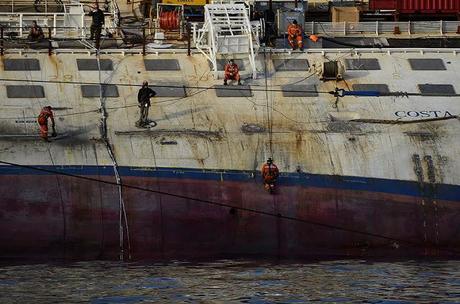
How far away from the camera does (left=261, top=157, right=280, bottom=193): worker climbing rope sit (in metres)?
43.7

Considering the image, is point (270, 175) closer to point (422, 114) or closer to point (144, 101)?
point (144, 101)

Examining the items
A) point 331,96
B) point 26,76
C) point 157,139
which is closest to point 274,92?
point 331,96

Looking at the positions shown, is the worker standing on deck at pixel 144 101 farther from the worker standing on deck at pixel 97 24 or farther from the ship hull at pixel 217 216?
the worker standing on deck at pixel 97 24

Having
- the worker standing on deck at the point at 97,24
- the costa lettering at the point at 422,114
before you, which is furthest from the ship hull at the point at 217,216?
the worker standing on deck at the point at 97,24

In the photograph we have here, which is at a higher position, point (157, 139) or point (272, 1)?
point (272, 1)

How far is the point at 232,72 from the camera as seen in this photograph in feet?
154

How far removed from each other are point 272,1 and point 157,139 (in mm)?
12106

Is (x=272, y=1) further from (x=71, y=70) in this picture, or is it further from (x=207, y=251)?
(x=207, y=251)

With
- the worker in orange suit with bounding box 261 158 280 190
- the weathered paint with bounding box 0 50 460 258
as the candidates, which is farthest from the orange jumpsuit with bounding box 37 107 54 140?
the worker in orange suit with bounding box 261 158 280 190

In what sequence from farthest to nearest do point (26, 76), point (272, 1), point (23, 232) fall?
point (272, 1), point (26, 76), point (23, 232)

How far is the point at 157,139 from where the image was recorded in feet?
146

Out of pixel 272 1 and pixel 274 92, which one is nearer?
pixel 274 92

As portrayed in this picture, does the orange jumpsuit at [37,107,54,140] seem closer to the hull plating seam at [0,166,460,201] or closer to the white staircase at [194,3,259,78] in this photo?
the hull plating seam at [0,166,460,201]

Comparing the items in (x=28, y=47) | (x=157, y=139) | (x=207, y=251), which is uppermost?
(x=28, y=47)
